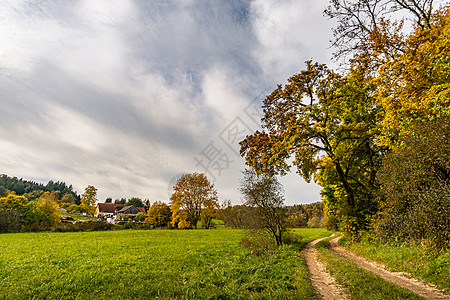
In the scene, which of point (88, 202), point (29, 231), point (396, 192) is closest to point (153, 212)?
point (29, 231)

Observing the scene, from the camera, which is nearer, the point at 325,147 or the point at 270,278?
the point at 270,278

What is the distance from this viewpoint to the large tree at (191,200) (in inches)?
1594

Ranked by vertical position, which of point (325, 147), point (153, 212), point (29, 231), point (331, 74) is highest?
point (331, 74)

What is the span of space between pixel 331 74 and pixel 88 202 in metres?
82.7

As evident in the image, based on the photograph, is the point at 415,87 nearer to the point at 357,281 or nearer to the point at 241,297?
the point at 357,281

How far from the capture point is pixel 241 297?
6.25 metres

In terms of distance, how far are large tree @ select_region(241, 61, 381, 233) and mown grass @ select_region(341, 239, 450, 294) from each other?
185 inches

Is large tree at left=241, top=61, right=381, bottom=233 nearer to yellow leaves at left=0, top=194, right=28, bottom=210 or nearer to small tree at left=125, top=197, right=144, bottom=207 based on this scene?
yellow leaves at left=0, top=194, right=28, bottom=210

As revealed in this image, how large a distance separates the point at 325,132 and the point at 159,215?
42.1 meters

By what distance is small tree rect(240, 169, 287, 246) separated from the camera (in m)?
15.4

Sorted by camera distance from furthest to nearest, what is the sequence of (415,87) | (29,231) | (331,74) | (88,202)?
1. (88,202)
2. (29,231)
3. (331,74)
4. (415,87)

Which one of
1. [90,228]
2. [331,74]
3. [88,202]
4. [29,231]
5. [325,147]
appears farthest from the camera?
[88,202]

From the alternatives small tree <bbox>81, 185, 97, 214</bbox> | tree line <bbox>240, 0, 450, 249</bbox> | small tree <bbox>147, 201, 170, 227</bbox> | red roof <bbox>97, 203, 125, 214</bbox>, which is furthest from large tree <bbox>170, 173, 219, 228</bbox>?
red roof <bbox>97, 203, 125, 214</bbox>

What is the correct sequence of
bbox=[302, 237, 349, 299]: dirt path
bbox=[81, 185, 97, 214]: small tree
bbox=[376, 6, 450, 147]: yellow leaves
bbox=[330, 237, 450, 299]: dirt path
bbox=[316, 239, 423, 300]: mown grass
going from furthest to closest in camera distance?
bbox=[81, 185, 97, 214]: small tree < bbox=[376, 6, 450, 147]: yellow leaves < bbox=[302, 237, 349, 299]: dirt path < bbox=[330, 237, 450, 299]: dirt path < bbox=[316, 239, 423, 300]: mown grass
